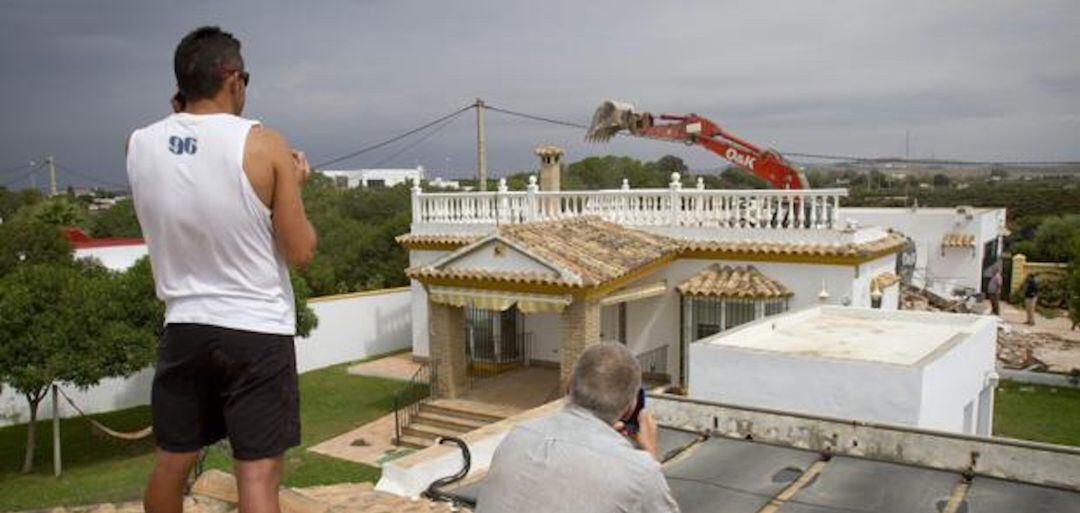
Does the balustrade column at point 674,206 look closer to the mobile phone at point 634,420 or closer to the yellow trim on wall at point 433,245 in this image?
the yellow trim on wall at point 433,245

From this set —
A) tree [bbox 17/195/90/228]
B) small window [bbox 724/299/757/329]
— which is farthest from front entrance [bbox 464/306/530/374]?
tree [bbox 17/195/90/228]

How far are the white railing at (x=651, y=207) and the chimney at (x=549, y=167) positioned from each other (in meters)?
0.77

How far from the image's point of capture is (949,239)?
83.0 ft

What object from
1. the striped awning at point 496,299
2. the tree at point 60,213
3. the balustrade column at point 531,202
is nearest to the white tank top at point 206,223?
the striped awning at point 496,299

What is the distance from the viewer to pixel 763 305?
Answer: 12547mm

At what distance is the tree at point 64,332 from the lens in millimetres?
10773

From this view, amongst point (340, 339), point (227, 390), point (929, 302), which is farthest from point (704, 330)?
point (227, 390)

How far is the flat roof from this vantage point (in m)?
8.02

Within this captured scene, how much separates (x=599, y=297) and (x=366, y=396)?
615 cm

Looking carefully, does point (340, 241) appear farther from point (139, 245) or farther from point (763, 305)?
point (763, 305)

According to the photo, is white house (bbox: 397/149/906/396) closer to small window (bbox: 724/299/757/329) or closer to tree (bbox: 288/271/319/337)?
small window (bbox: 724/299/757/329)

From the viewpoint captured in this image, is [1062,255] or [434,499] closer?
[434,499]

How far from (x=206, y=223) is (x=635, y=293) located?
1081cm

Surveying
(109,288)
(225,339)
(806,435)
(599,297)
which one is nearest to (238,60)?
(225,339)
